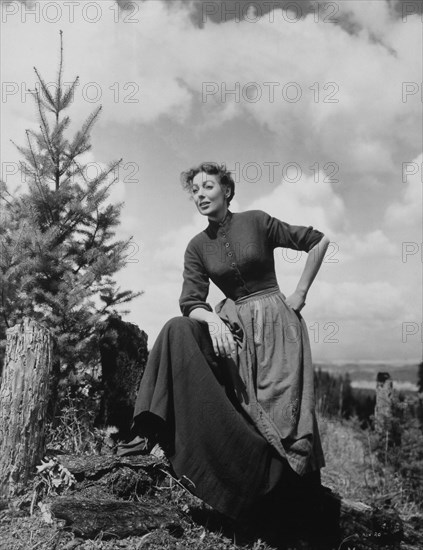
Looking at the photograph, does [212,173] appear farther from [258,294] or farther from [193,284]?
[258,294]

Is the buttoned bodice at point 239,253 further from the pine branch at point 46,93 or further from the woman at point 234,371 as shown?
the pine branch at point 46,93

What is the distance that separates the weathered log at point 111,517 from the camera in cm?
332

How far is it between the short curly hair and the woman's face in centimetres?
3

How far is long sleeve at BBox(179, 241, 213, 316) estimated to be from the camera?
389cm

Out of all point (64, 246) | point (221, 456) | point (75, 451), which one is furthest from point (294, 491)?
point (64, 246)

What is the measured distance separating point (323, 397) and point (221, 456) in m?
7.55

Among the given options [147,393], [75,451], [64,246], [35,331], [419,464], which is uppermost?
[64,246]

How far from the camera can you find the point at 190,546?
3.45m

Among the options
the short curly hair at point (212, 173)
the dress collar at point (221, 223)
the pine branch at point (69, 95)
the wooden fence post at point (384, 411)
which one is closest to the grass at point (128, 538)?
the dress collar at point (221, 223)

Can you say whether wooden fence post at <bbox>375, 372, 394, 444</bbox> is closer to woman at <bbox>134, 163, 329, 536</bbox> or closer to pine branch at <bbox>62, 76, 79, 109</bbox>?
woman at <bbox>134, 163, 329, 536</bbox>

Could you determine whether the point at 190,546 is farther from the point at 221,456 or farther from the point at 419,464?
the point at 419,464

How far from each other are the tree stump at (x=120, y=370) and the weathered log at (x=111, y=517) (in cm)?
163

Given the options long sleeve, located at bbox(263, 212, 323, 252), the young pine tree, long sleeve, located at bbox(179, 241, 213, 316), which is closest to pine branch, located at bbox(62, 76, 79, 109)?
the young pine tree

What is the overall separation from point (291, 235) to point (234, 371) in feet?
3.53
